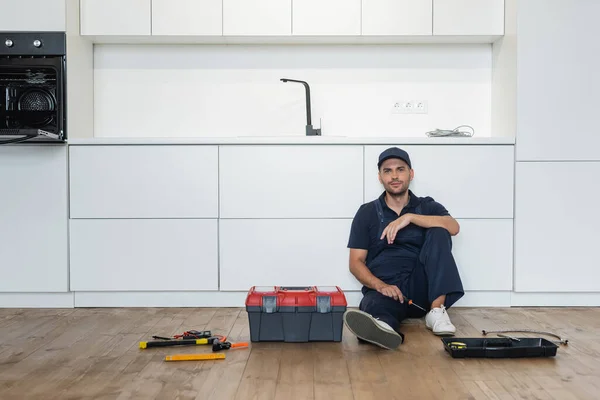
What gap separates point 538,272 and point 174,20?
258 centimetres

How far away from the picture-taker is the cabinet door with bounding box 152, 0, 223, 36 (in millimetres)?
3996

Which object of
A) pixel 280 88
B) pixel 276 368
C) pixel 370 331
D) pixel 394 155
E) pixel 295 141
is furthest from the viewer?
pixel 280 88

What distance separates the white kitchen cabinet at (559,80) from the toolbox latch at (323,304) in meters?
1.55

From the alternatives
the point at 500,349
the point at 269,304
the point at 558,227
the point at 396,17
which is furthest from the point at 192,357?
the point at 396,17

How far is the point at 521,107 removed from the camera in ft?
12.3

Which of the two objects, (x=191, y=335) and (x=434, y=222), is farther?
(x=434, y=222)

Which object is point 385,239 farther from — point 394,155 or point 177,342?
point 177,342

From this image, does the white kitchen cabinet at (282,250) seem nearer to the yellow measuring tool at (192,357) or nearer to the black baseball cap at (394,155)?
the black baseball cap at (394,155)

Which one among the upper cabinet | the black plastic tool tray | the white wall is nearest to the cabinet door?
the upper cabinet

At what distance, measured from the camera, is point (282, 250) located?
3.72 meters

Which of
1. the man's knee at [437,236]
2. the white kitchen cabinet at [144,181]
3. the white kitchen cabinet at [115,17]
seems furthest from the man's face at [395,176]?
the white kitchen cabinet at [115,17]

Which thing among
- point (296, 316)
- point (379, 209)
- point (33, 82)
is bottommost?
point (296, 316)

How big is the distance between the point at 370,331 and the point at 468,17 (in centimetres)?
223

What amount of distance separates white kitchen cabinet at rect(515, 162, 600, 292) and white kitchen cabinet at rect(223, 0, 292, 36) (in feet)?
5.36
